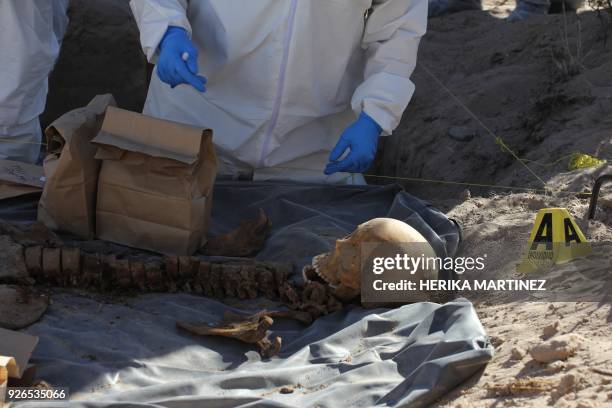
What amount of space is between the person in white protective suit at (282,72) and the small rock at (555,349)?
56.6 inches

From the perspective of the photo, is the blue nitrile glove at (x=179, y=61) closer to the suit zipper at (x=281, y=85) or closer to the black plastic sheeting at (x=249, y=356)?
the suit zipper at (x=281, y=85)

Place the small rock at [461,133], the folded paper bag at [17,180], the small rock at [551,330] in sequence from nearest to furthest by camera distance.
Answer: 1. the small rock at [551,330]
2. the folded paper bag at [17,180]
3. the small rock at [461,133]

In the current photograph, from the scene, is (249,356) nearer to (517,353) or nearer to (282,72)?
(517,353)

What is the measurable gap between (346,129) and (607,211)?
1.00 m

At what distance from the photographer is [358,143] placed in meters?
3.59

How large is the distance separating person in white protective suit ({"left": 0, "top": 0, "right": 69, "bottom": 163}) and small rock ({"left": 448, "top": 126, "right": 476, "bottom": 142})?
1946 mm

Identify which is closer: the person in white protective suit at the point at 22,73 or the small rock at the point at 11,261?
the small rock at the point at 11,261

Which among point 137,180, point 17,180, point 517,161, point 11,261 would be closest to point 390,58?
point 517,161

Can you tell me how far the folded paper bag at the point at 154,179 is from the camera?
10.5 feet

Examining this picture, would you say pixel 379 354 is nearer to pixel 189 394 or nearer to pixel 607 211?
pixel 189 394

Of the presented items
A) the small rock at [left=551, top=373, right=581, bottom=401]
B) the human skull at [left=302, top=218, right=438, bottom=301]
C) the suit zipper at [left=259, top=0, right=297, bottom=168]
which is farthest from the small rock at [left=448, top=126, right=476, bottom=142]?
the small rock at [left=551, top=373, right=581, bottom=401]

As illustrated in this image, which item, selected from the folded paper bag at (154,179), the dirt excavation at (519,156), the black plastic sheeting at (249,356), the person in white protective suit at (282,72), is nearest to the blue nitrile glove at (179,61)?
the person in white protective suit at (282,72)

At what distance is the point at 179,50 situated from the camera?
11.3 feet

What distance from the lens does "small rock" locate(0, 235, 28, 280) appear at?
113 inches
